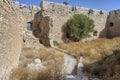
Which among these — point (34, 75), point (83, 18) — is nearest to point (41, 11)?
point (83, 18)

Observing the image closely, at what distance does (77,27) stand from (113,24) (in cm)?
540

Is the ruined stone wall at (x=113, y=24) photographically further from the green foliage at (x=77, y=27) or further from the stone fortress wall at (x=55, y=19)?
the green foliage at (x=77, y=27)

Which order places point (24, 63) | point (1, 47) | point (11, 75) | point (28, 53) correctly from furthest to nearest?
point (28, 53) < point (24, 63) < point (11, 75) < point (1, 47)

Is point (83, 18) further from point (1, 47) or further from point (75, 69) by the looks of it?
point (1, 47)

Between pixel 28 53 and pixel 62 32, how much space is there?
8.92 metres

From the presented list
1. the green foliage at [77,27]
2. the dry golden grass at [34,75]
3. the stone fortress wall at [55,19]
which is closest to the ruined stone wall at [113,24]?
the stone fortress wall at [55,19]

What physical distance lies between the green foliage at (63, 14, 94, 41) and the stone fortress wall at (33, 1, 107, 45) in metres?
0.57

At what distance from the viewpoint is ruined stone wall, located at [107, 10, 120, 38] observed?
24109 mm

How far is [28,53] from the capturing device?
1270 cm

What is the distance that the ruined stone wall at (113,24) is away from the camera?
24.1 meters

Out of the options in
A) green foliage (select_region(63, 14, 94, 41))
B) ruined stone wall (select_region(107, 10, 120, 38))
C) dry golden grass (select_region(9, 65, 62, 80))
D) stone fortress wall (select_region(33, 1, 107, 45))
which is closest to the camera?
dry golden grass (select_region(9, 65, 62, 80))

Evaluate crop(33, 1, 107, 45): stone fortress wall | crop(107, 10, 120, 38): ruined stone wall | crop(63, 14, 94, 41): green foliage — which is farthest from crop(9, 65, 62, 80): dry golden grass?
crop(107, 10, 120, 38): ruined stone wall

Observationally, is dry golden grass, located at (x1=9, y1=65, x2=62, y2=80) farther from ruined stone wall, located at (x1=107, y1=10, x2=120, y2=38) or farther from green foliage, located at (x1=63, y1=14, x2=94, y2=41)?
ruined stone wall, located at (x1=107, y1=10, x2=120, y2=38)

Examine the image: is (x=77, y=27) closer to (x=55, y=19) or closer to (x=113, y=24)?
(x=55, y=19)
